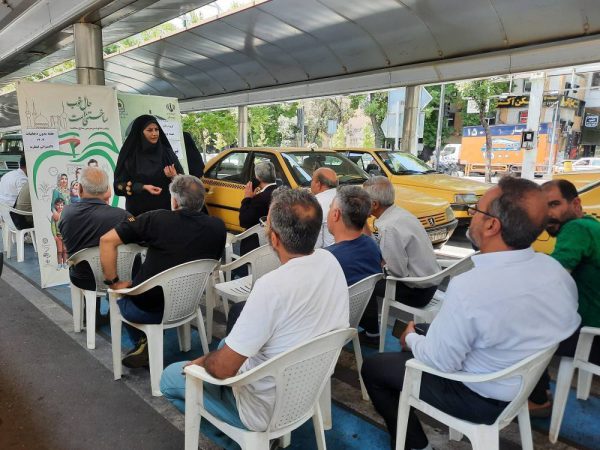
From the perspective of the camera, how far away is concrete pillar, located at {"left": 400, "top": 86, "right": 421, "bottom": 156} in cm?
941

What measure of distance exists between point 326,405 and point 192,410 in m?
0.85

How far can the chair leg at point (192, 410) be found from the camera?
187cm

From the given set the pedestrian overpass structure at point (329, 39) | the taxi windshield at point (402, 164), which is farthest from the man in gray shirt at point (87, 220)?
the taxi windshield at point (402, 164)

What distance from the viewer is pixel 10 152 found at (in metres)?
14.1

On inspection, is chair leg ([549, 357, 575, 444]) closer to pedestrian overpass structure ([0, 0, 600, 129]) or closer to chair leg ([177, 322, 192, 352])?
chair leg ([177, 322, 192, 352])

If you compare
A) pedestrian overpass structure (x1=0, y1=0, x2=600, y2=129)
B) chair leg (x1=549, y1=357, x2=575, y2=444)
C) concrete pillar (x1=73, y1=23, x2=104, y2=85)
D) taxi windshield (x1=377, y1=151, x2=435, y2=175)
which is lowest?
chair leg (x1=549, y1=357, x2=575, y2=444)

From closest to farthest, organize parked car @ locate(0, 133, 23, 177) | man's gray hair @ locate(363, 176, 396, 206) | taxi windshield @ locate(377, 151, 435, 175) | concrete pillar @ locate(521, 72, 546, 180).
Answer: man's gray hair @ locate(363, 176, 396, 206), taxi windshield @ locate(377, 151, 435, 175), concrete pillar @ locate(521, 72, 546, 180), parked car @ locate(0, 133, 23, 177)

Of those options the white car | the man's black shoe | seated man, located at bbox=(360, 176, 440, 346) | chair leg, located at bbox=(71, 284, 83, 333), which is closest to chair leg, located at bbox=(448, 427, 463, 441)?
seated man, located at bbox=(360, 176, 440, 346)

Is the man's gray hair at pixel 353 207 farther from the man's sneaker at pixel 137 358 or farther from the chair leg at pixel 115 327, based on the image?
the man's sneaker at pixel 137 358

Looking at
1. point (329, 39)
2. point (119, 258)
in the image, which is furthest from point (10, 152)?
point (119, 258)

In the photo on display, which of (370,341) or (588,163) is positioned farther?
(588,163)

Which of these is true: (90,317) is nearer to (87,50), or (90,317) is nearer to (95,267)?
(95,267)

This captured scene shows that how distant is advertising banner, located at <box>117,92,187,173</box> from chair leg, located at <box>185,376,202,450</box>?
4.49m

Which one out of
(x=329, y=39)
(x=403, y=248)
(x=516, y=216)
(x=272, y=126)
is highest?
(x=329, y=39)
